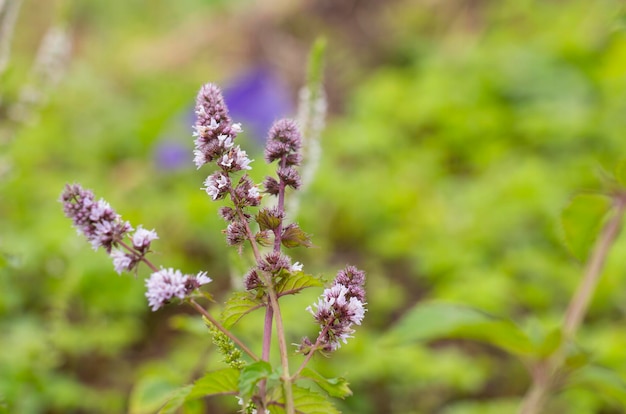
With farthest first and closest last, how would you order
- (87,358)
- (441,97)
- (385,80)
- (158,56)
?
(158,56), (385,80), (441,97), (87,358)

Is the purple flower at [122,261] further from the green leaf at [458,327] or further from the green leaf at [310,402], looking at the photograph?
the green leaf at [458,327]

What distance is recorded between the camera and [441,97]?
471cm

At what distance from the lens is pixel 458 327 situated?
171 centimetres

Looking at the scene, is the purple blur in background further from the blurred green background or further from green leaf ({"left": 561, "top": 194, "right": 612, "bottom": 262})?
green leaf ({"left": 561, "top": 194, "right": 612, "bottom": 262})

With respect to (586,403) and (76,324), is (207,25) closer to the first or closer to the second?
(76,324)

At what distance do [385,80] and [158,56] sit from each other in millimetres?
2090

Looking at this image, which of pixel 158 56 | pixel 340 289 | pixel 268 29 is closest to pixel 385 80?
pixel 268 29

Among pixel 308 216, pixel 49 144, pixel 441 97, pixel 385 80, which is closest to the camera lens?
pixel 308 216

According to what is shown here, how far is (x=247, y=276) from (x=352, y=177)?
2959 mm

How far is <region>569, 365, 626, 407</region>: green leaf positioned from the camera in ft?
5.43

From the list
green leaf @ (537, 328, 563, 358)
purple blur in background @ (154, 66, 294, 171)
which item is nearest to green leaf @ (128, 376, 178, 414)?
green leaf @ (537, 328, 563, 358)

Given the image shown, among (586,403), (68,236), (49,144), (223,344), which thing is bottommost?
(223,344)

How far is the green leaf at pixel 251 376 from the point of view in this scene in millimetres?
918

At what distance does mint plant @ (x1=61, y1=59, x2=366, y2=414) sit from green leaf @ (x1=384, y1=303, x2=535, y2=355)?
717mm
